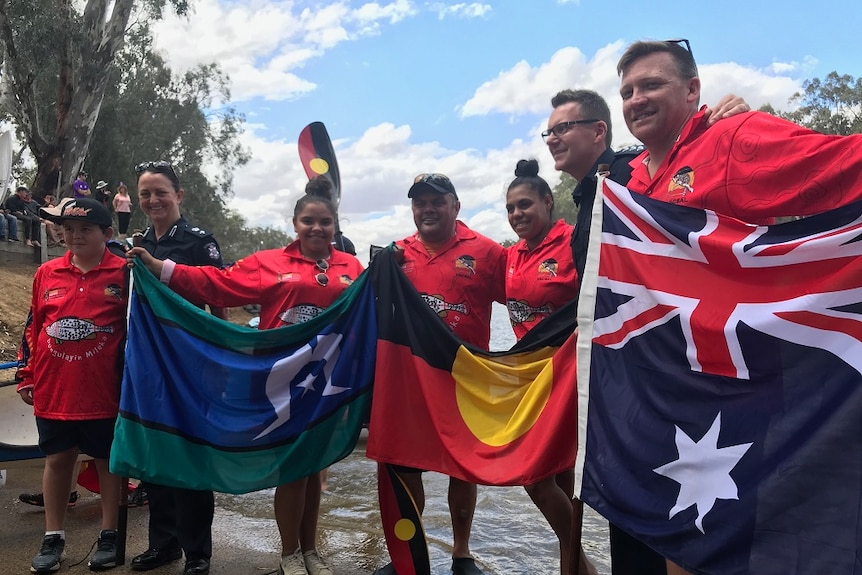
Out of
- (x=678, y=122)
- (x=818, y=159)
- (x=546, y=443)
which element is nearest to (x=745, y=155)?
(x=818, y=159)

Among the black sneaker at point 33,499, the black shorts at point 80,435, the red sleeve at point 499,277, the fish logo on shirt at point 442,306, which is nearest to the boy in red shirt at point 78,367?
the black shorts at point 80,435

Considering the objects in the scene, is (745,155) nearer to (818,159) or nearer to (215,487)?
(818,159)

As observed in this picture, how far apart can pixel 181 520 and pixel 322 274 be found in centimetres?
162

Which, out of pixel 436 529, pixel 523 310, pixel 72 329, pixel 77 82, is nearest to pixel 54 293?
pixel 72 329

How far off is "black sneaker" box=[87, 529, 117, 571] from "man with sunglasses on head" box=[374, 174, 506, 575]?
1.56 meters

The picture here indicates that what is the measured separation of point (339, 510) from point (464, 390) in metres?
2.40

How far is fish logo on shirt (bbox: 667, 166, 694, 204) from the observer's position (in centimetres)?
255

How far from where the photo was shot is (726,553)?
2.15 m

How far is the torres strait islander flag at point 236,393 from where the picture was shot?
347 centimetres

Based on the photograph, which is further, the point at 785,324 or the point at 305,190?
the point at 305,190

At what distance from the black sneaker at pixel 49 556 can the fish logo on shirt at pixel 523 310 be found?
2970 mm

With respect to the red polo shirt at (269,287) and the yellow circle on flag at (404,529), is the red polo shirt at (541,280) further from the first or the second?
the yellow circle on flag at (404,529)

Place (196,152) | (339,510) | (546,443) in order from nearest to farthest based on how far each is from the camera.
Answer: (546,443) → (339,510) → (196,152)

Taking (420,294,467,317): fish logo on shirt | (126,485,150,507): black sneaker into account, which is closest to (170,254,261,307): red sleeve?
(420,294,467,317): fish logo on shirt
